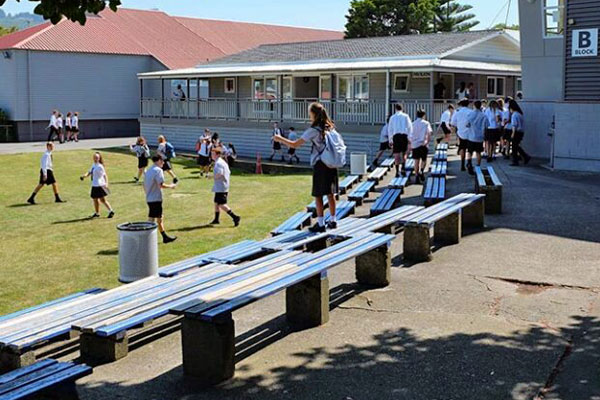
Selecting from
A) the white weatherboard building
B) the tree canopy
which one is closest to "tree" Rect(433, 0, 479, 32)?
the tree canopy

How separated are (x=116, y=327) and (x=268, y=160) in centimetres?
2677

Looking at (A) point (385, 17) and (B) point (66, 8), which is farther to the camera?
(A) point (385, 17)

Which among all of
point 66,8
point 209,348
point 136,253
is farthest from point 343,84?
point 209,348

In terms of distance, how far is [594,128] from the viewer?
19047mm

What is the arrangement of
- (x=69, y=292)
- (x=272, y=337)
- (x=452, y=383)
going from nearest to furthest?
(x=452, y=383)
(x=272, y=337)
(x=69, y=292)

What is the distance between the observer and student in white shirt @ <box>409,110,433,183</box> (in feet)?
57.2

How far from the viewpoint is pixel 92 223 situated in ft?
59.8

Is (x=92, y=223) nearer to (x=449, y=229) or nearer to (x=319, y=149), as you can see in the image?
(x=449, y=229)

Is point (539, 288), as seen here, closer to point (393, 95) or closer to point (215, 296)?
point (215, 296)

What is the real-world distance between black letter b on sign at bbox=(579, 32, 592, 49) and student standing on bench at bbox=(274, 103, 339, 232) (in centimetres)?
1228

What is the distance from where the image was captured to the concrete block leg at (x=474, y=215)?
39.6 feet

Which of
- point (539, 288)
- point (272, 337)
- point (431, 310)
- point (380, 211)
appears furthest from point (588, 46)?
point (272, 337)

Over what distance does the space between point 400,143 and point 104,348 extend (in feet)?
40.1

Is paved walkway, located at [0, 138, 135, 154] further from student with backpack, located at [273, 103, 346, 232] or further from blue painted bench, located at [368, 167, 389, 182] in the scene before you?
student with backpack, located at [273, 103, 346, 232]
